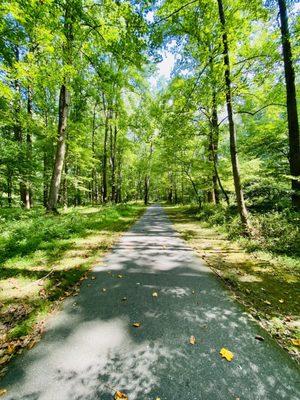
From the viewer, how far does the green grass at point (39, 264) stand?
3523 millimetres

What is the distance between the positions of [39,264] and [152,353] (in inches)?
155

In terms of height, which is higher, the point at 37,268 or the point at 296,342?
the point at 37,268

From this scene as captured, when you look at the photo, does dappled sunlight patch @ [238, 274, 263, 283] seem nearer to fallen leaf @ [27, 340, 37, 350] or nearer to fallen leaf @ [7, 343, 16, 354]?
fallen leaf @ [27, 340, 37, 350]

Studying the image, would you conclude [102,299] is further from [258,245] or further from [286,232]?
[286,232]

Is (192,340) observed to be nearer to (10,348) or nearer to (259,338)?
(259,338)

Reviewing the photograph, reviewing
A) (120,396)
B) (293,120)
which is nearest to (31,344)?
(120,396)

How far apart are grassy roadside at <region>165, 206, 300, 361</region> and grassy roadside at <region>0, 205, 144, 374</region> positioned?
3.18m

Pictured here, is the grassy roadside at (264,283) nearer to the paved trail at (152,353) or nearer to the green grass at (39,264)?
the paved trail at (152,353)

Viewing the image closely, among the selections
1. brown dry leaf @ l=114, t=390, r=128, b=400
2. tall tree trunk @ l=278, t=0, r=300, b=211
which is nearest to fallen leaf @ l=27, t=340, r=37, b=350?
brown dry leaf @ l=114, t=390, r=128, b=400

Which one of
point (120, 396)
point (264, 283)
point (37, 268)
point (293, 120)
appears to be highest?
point (293, 120)

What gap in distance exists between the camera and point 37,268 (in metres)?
5.27

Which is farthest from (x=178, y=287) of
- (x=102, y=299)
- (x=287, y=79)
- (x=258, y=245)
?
(x=287, y=79)

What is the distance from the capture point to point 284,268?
5391 mm

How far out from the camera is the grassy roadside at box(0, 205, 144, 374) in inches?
127
